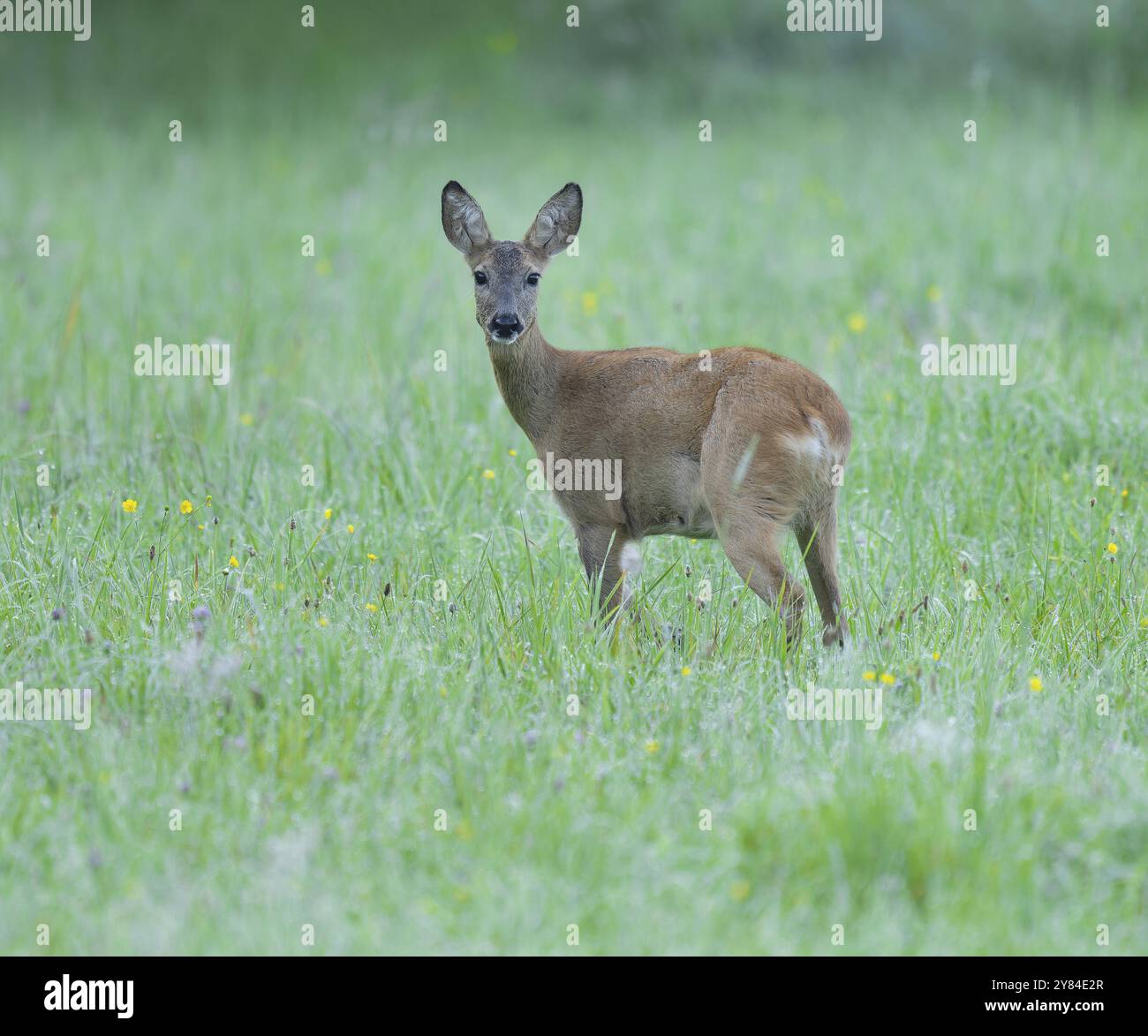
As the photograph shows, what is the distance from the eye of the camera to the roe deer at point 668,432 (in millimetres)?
4879

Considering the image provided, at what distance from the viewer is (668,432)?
5.21m

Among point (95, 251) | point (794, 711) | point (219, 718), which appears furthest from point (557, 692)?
point (95, 251)

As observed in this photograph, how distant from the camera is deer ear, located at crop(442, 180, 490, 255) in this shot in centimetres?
576

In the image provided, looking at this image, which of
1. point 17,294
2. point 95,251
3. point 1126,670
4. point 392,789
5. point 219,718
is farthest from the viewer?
point 95,251

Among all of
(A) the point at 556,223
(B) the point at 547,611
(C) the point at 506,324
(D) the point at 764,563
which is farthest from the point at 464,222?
(D) the point at 764,563

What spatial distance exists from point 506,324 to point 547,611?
3.61 feet

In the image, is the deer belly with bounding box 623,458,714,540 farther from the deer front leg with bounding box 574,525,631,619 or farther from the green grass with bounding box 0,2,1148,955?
the green grass with bounding box 0,2,1148,955

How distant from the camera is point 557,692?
4.47 meters

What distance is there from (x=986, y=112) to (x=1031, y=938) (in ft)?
37.2

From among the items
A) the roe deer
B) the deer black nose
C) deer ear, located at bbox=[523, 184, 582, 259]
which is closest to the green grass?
the roe deer

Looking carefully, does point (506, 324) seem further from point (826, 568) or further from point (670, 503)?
point (826, 568)

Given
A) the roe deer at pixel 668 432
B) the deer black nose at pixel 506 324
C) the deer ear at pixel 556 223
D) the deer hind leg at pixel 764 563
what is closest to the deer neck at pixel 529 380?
the roe deer at pixel 668 432

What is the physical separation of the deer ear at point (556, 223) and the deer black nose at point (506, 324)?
1.52ft
